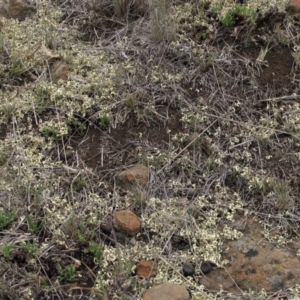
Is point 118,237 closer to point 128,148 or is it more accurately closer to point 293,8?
point 128,148

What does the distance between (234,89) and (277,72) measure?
0.30 meters

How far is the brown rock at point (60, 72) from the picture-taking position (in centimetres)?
336

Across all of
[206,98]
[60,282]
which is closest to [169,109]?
[206,98]

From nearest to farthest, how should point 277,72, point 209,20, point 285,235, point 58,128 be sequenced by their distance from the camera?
1. point 285,235
2. point 58,128
3. point 277,72
4. point 209,20

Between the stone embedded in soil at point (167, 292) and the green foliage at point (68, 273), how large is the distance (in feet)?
1.11

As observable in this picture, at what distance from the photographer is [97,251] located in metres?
2.53

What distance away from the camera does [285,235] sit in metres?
2.68

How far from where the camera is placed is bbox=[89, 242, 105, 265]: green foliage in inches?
99.6

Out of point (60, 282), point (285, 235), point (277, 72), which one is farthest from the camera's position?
point (277, 72)

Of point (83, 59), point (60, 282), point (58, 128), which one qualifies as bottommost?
point (60, 282)

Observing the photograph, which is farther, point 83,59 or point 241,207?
point 83,59

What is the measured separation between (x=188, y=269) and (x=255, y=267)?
31cm

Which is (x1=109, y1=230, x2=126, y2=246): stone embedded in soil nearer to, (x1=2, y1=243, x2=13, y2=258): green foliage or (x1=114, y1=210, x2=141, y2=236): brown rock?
(x1=114, y1=210, x2=141, y2=236): brown rock

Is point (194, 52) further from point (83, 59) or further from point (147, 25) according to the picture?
point (83, 59)
